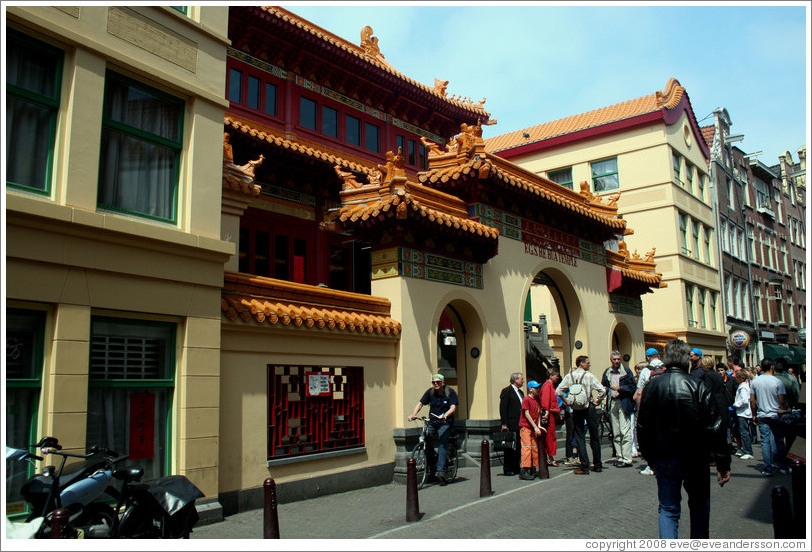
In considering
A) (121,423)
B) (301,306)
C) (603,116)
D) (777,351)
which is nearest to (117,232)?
(121,423)

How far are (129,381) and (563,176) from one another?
25637 millimetres

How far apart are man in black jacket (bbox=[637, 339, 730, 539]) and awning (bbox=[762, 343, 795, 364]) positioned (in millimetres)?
35106

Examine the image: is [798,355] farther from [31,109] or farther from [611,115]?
[31,109]

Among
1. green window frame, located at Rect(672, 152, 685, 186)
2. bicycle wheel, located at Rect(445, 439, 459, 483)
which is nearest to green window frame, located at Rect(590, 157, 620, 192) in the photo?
green window frame, located at Rect(672, 152, 685, 186)

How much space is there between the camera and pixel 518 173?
53.3 feet

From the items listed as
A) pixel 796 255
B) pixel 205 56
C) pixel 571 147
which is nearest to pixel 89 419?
pixel 205 56

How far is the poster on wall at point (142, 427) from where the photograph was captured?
27.1 ft

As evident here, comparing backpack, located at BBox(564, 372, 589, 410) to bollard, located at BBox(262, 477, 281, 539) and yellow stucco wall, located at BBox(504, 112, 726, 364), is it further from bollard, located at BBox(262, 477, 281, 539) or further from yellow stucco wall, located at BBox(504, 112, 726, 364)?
yellow stucco wall, located at BBox(504, 112, 726, 364)

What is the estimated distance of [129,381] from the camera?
8.27 meters

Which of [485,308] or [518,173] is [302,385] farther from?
[518,173]

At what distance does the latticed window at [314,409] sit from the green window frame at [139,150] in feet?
10.4

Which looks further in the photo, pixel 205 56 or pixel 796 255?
pixel 796 255

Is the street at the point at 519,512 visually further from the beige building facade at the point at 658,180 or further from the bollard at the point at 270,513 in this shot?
the beige building facade at the point at 658,180

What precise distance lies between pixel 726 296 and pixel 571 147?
11674 mm
